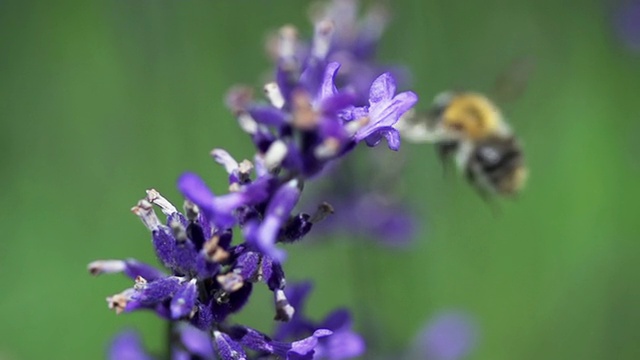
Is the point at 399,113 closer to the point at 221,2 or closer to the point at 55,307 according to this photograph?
Result: the point at 55,307

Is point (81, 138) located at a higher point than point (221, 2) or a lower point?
lower

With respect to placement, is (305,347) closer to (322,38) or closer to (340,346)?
(340,346)

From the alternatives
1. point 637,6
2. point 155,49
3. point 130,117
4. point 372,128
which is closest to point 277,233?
point 372,128

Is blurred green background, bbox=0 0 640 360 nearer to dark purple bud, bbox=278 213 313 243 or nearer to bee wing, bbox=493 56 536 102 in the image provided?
bee wing, bbox=493 56 536 102

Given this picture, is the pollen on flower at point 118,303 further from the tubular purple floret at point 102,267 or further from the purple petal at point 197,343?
the purple petal at point 197,343

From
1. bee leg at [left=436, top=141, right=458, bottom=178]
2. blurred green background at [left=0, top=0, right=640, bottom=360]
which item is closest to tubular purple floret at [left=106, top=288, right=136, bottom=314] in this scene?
bee leg at [left=436, top=141, right=458, bottom=178]
